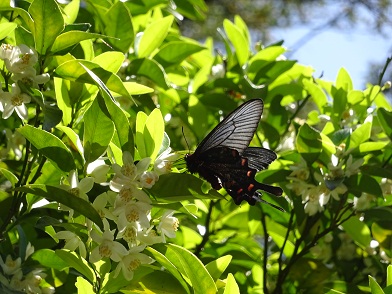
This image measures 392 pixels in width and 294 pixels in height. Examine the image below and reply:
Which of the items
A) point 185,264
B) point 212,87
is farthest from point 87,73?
point 212,87

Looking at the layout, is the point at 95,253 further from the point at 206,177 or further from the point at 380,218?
the point at 380,218

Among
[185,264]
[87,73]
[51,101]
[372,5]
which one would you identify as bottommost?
[372,5]

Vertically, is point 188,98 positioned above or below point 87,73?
below

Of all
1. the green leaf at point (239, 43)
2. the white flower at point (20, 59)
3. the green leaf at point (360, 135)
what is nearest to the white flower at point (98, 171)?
the white flower at point (20, 59)

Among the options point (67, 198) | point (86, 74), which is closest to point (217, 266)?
point (67, 198)

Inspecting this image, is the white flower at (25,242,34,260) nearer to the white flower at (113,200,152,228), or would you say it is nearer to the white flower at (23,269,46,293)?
the white flower at (23,269,46,293)

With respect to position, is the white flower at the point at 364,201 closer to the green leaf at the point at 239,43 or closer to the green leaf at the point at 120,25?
the green leaf at the point at 239,43

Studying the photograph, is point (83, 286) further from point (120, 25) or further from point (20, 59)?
point (120, 25)
